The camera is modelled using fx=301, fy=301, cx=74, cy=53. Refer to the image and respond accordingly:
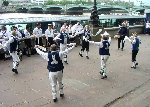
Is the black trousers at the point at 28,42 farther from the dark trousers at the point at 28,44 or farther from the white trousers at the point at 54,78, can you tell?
the white trousers at the point at 54,78

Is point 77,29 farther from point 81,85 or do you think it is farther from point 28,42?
point 81,85

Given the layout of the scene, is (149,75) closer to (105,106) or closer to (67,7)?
(105,106)

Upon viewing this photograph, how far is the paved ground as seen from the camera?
9664 mm

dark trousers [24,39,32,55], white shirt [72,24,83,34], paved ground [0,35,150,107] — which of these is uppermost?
white shirt [72,24,83,34]

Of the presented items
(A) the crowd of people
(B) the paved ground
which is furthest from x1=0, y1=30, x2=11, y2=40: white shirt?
(B) the paved ground

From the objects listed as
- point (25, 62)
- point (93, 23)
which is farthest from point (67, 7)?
point (25, 62)

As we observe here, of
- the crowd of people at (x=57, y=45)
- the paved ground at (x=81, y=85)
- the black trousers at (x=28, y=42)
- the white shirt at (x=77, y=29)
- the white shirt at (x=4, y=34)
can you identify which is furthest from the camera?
the white shirt at (x=77, y=29)

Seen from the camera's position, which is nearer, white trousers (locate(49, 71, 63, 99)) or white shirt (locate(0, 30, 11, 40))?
white trousers (locate(49, 71, 63, 99))

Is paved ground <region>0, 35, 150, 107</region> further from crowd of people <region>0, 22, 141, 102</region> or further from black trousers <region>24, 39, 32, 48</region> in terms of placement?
black trousers <region>24, 39, 32, 48</region>

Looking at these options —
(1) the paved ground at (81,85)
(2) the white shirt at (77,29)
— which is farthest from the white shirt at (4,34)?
(2) the white shirt at (77,29)

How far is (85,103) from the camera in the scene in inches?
376

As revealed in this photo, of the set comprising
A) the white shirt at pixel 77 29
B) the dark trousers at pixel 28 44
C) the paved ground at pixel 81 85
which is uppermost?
the white shirt at pixel 77 29

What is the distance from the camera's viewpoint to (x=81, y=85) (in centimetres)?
1130

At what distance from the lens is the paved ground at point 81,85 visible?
9664 millimetres
